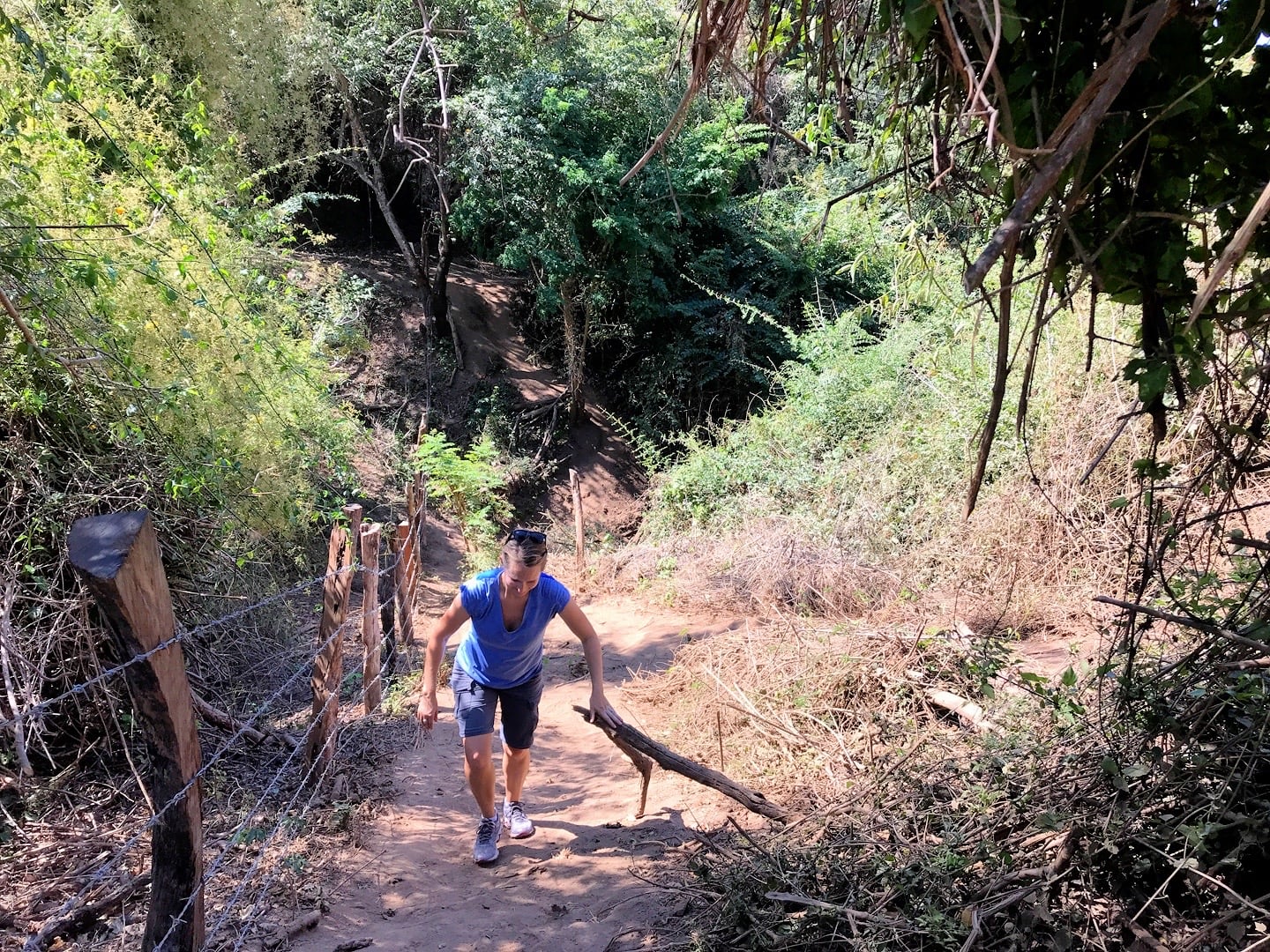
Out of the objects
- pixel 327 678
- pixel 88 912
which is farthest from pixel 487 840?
pixel 88 912

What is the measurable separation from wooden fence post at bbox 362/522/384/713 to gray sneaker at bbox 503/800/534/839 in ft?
6.39

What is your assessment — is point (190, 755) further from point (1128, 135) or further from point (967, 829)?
point (1128, 135)

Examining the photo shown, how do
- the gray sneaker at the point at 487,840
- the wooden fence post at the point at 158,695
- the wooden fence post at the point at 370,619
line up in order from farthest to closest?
the wooden fence post at the point at 370,619 → the gray sneaker at the point at 487,840 → the wooden fence post at the point at 158,695

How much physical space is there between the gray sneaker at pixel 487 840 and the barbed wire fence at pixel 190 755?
84 cm

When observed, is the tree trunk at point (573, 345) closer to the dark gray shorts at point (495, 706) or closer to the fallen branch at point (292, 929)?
the dark gray shorts at point (495, 706)

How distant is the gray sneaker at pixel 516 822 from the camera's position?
4.41 metres

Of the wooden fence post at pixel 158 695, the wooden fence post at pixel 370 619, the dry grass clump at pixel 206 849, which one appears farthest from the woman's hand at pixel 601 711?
the wooden fence post at pixel 370 619

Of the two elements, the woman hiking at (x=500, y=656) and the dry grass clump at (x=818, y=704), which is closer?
the woman hiking at (x=500, y=656)

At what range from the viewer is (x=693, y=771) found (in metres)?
4.10

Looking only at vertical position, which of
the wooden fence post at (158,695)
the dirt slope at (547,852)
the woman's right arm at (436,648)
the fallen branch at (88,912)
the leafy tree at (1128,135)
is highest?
the leafy tree at (1128,135)

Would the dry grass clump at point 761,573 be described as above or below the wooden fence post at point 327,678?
below

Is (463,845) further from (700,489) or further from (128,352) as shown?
(700,489)

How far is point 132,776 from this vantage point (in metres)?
4.14

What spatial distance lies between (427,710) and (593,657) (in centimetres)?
82
